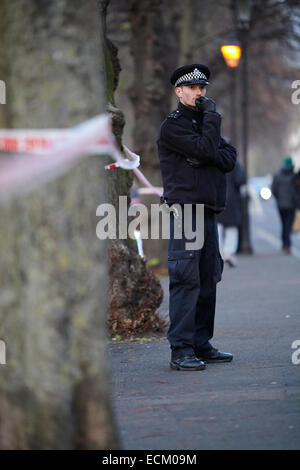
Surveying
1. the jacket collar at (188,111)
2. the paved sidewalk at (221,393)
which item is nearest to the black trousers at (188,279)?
the paved sidewalk at (221,393)

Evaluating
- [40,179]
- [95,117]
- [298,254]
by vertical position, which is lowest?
[298,254]

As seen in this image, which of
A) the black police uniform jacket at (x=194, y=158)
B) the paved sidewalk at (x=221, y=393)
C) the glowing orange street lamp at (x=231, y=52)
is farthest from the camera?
the glowing orange street lamp at (x=231, y=52)

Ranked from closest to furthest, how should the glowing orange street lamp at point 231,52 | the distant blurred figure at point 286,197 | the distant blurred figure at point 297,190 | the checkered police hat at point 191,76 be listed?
the checkered police hat at point 191,76
the glowing orange street lamp at point 231,52
the distant blurred figure at point 297,190
the distant blurred figure at point 286,197

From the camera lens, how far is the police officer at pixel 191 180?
6977mm

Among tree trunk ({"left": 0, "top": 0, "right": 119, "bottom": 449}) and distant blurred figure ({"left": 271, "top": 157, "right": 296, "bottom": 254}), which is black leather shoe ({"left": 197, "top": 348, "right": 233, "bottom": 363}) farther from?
distant blurred figure ({"left": 271, "top": 157, "right": 296, "bottom": 254})

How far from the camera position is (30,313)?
3.96 meters

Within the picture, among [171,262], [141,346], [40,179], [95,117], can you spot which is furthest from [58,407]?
[141,346]

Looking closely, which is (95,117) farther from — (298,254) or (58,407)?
(298,254)

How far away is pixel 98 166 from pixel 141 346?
453 centimetres

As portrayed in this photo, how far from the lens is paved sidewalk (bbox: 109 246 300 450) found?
507 cm

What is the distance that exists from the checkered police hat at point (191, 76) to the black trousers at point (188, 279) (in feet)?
2.94

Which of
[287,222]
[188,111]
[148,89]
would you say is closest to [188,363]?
[188,111]

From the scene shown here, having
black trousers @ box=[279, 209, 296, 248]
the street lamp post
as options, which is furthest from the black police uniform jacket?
black trousers @ box=[279, 209, 296, 248]

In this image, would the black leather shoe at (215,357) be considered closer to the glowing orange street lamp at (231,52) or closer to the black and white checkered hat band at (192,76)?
the black and white checkered hat band at (192,76)
